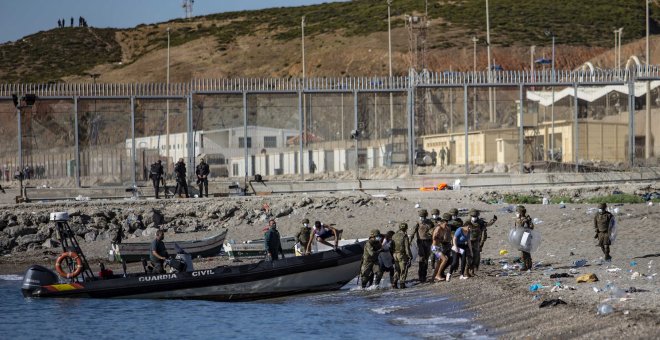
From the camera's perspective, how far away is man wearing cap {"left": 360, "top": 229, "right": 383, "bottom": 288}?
822 inches

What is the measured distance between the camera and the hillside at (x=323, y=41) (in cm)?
9562

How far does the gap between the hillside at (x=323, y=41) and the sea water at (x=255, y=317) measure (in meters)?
68.2

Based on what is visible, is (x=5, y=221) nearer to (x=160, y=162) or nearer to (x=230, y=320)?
(x=160, y=162)

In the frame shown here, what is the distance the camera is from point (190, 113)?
35.1 meters

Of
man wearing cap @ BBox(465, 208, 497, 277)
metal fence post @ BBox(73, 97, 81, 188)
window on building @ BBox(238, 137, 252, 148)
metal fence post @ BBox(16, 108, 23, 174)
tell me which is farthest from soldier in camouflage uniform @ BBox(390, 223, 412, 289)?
metal fence post @ BBox(16, 108, 23, 174)

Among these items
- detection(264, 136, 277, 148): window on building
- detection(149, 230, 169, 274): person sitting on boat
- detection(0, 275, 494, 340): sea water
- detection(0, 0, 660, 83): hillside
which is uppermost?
detection(0, 0, 660, 83): hillside

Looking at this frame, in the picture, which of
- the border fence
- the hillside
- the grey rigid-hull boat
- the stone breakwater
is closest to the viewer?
the grey rigid-hull boat

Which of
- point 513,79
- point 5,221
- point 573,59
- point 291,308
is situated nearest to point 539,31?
point 573,59

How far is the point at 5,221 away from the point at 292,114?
953 centimetres

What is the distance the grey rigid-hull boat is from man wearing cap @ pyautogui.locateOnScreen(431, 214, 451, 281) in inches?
68.5

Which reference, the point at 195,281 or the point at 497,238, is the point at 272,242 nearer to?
the point at 195,281

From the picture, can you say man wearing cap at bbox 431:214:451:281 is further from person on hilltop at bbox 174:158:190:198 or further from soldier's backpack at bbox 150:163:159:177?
soldier's backpack at bbox 150:163:159:177

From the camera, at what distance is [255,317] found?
20.1 meters

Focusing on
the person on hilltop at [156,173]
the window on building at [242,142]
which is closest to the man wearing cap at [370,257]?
the person on hilltop at [156,173]
